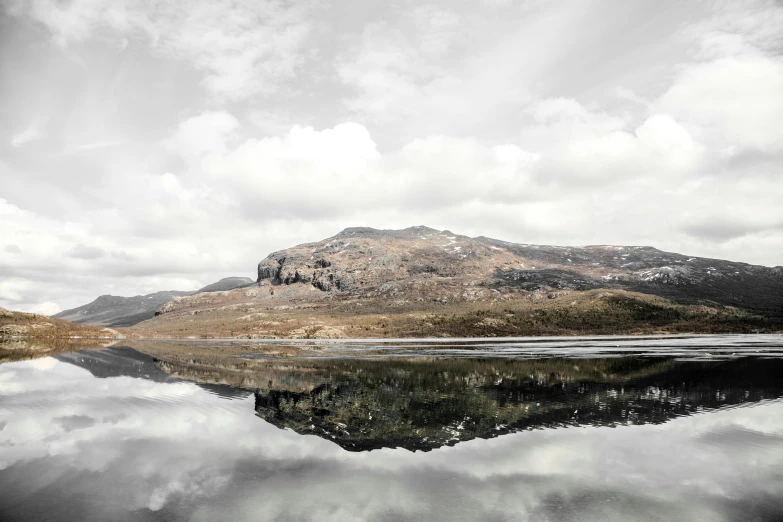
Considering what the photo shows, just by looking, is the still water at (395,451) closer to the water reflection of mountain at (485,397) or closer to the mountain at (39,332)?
the water reflection of mountain at (485,397)

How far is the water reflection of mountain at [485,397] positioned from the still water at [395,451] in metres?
0.24

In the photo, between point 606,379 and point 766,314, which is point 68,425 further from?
point 766,314

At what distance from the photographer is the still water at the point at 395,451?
14078 mm

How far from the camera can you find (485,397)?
3344cm

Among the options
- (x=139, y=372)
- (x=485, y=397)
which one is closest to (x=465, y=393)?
(x=485, y=397)

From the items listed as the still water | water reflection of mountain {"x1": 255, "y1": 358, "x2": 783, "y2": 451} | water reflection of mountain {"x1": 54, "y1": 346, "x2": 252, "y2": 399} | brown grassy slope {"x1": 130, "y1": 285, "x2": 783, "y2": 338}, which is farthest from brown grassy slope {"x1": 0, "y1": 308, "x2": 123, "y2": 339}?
water reflection of mountain {"x1": 255, "y1": 358, "x2": 783, "y2": 451}

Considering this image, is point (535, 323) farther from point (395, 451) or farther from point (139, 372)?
point (395, 451)

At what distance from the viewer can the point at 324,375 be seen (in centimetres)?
4800

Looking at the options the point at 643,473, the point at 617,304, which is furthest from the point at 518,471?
the point at 617,304

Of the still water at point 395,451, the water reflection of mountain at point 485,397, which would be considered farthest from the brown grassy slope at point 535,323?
the still water at point 395,451

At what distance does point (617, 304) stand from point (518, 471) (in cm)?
20254

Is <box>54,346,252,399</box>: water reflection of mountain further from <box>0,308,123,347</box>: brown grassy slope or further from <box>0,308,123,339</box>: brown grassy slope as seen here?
<box>0,308,123,339</box>: brown grassy slope

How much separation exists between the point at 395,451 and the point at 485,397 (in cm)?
1528

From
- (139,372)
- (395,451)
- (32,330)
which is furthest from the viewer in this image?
(32,330)
